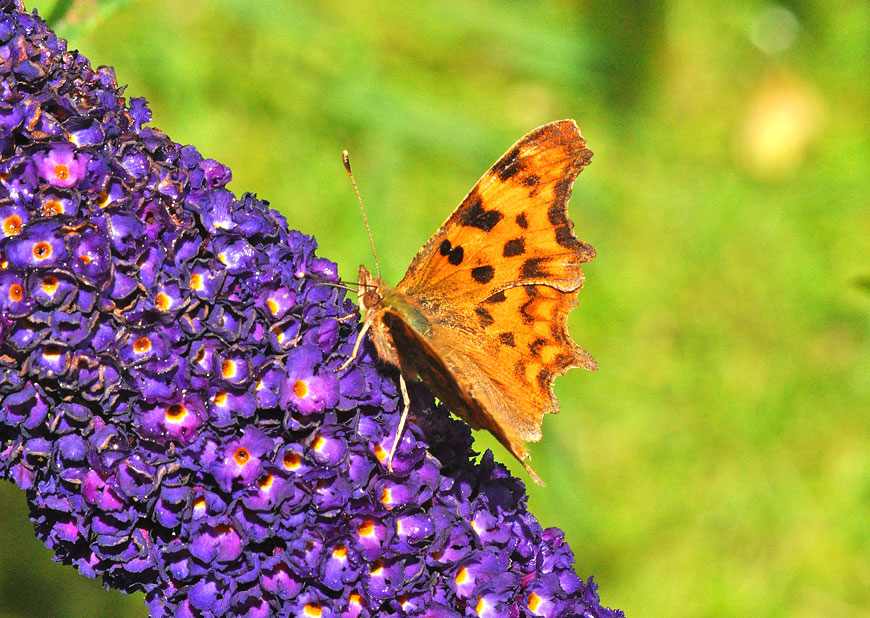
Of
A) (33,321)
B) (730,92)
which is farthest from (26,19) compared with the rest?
(730,92)

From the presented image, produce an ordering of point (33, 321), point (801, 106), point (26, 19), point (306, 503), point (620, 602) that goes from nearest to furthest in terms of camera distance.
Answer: point (33, 321)
point (306, 503)
point (26, 19)
point (620, 602)
point (801, 106)

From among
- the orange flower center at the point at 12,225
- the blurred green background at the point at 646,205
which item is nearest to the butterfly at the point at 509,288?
the orange flower center at the point at 12,225

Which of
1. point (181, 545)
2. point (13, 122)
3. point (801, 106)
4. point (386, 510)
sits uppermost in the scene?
point (801, 106)

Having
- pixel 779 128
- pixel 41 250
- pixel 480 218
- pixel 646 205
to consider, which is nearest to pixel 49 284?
pixel 41 250

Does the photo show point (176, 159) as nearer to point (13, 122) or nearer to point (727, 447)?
point (13, 122)

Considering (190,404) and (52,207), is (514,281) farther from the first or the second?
(52,207)

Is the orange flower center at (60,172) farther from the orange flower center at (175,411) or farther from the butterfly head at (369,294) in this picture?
the butterfly head at (369,294)
